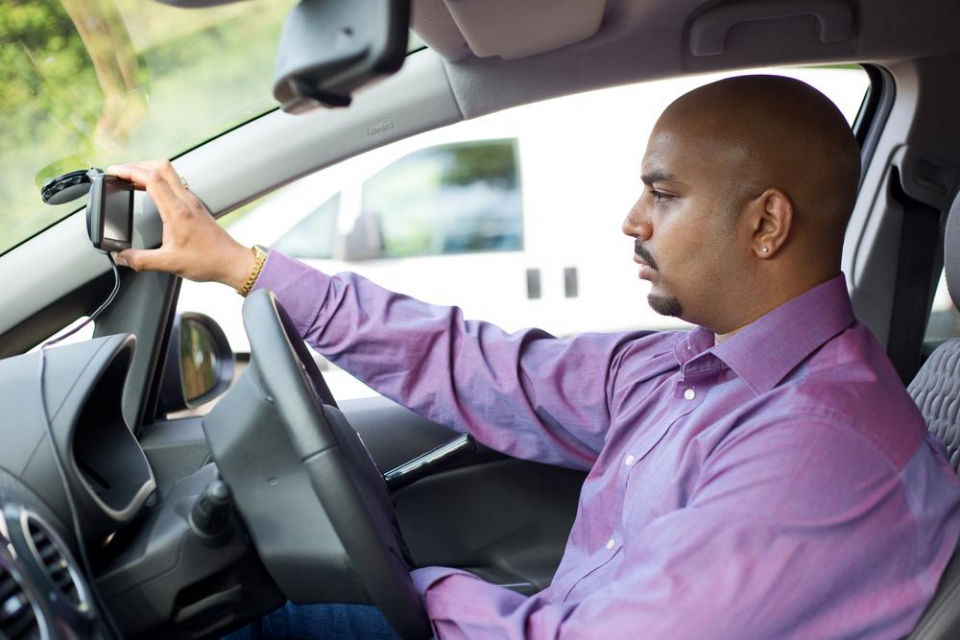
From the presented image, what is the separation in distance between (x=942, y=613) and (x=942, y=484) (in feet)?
0.61

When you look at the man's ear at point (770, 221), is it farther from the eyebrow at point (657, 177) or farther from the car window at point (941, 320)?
the car window at point (941, 320)

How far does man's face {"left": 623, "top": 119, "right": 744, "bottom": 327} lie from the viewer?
1.58 meters

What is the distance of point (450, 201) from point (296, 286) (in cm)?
274

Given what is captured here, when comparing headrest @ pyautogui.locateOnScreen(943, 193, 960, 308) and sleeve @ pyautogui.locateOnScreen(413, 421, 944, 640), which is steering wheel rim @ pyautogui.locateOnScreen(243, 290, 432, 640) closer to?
sleeve @ pyautogui.locateOnScreen(413, 421, 944, 640)

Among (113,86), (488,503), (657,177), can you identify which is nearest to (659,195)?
(657,177)

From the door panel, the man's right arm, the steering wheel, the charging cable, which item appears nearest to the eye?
the man's right arm

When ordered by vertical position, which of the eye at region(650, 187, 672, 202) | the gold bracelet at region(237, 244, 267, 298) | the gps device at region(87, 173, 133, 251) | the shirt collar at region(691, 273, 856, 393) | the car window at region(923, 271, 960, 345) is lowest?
the car window at region(923, 271, 960, 345)

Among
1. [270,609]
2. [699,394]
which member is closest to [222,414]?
[270,609]

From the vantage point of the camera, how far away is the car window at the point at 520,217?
448 cm

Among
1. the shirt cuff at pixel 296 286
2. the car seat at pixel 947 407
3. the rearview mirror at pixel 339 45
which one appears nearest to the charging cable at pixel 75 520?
the shirt cuff at pixel 296 286

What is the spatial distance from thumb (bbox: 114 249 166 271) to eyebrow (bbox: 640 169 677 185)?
31.6 inches

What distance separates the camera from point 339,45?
91cm

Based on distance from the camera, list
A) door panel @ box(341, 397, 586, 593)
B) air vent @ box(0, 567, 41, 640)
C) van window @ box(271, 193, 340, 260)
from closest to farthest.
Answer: air vent @ box(0, 567, 41, 640), door panel @ box(341, 397, 586, 593), van window @ box(271, 193, 340, 260)

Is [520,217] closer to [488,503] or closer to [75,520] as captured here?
[488,503]
